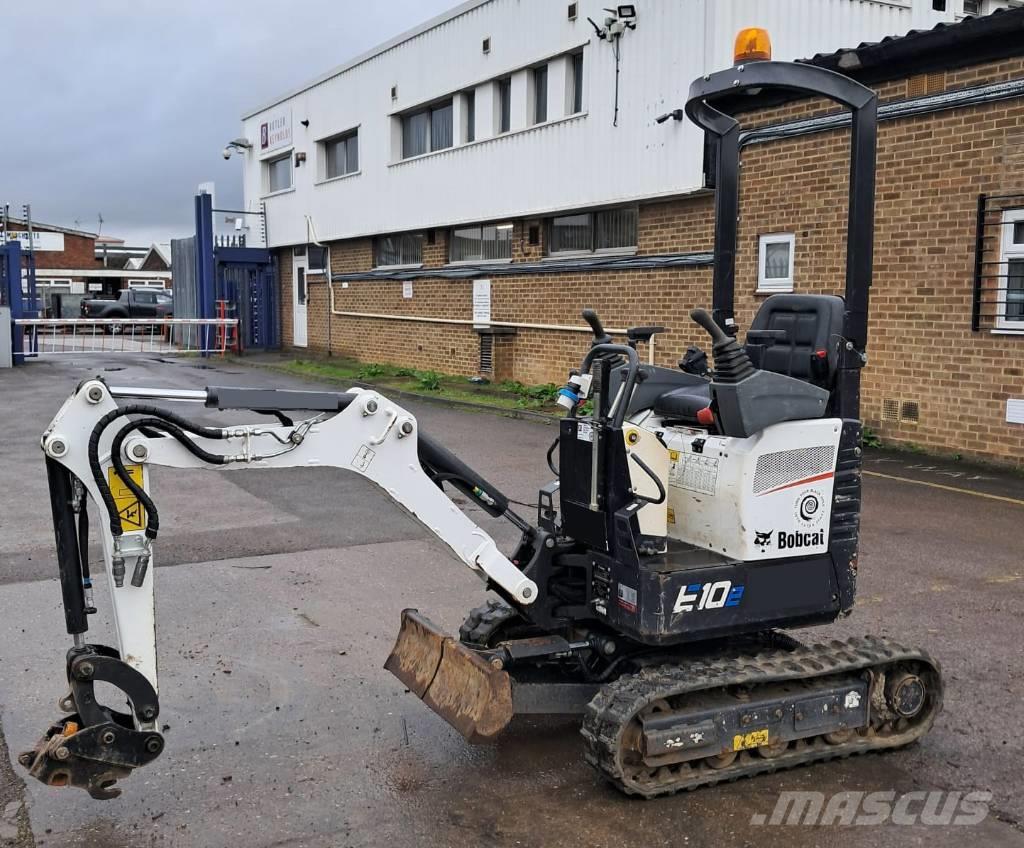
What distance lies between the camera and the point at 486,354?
21.2 m

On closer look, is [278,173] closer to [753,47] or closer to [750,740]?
[753,47]

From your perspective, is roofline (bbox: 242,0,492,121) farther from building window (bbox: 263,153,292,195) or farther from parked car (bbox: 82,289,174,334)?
parked car (bbox: 82,289,174,334)

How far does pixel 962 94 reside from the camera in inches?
462

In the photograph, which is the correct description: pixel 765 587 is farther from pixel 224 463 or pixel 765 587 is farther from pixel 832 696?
pixel 224 463

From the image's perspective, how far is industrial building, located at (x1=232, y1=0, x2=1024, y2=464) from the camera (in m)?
11.8

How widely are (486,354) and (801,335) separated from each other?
16.3 meters

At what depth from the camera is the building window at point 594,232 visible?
17.4 metres

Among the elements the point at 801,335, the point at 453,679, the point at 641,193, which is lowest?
the point at 453,679

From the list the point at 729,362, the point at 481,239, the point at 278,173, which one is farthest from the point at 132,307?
the point at 729,362

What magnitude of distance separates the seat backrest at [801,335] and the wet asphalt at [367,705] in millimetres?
1740

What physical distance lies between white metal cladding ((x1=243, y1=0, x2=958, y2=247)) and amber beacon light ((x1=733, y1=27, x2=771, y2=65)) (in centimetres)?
1069

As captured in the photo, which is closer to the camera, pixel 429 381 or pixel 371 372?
pixel 429 381

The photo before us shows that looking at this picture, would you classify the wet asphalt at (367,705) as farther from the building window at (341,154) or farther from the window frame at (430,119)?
the building window at (341,154)

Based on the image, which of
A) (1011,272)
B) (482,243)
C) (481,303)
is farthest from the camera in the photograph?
(482,243)
